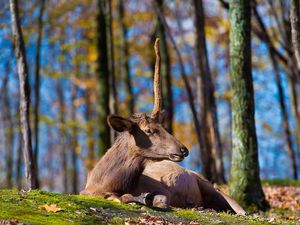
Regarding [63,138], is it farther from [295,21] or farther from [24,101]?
[295,21]

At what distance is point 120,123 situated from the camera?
1195cm

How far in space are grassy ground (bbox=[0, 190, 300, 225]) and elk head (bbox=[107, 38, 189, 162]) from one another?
1732 mm

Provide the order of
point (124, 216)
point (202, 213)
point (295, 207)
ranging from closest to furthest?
point (124, 216), point (202, 213), point (295, 207)

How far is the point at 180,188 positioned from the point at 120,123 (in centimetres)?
179

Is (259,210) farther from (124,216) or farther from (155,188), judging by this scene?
(124,216)

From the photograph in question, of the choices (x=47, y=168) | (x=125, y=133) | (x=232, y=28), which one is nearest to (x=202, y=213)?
(x=125, y=133)

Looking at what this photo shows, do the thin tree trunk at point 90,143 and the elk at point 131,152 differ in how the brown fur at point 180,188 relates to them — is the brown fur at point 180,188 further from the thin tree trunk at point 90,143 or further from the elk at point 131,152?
the thin tree trunk at point 90,143

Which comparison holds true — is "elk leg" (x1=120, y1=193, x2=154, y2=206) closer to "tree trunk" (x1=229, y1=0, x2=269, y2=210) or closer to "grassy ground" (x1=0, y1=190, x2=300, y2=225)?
"grassy ground" (x1=0, y1=190, x2=300, y2=225)

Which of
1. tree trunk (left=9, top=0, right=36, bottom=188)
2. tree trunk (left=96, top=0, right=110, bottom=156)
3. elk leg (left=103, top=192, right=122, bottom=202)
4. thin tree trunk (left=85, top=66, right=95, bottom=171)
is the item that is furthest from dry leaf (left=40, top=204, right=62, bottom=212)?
thin tree trunk (left=85, top=66, right=95, bottom=171)

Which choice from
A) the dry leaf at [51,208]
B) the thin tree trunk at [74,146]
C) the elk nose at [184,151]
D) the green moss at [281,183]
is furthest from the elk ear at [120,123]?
the thin tree trunk at [74,146]

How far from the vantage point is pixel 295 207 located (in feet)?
53.4

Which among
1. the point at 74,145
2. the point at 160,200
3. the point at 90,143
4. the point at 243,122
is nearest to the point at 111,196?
the point at 160,200

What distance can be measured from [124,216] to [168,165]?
13.9ft

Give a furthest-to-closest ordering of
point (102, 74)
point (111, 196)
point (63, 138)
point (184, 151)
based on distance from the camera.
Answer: point (63, 138), point (102, 74), point (184, 151), point (111, 196)
